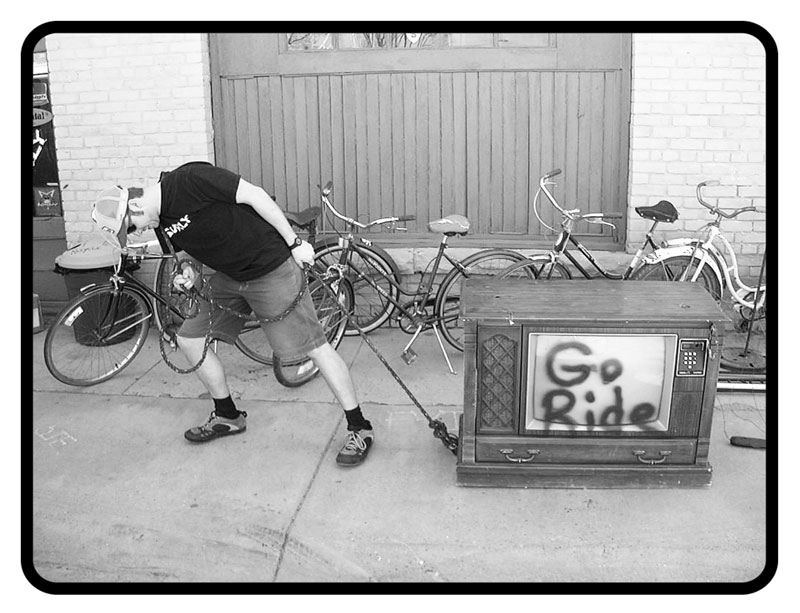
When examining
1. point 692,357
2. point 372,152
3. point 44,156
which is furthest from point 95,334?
point 692,357

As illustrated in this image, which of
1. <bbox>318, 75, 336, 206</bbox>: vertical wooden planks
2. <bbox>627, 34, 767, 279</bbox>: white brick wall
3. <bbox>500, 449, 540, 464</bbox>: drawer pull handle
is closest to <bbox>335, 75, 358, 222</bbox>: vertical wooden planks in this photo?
<bbox>318, 75, 336, 206</bbox>: vertical wooden planks

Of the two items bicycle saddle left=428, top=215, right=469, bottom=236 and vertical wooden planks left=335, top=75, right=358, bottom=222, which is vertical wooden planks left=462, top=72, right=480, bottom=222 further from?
bicycle saddle left=428, top=215, right=469, bottom=236

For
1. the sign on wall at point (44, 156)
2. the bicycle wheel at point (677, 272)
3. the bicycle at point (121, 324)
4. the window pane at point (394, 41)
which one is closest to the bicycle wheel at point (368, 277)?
the bicycle at point (121, 324)

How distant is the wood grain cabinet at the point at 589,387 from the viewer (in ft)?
11.8

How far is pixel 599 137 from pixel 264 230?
3275 mm

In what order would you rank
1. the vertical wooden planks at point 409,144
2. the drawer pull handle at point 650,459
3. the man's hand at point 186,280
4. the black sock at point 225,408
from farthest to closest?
the vertical wooden planks at point 409,144
the black sock at point 225,408
the man's hand at point 186,280
the drawer pull handle at point 650,459

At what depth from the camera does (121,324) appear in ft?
18.0

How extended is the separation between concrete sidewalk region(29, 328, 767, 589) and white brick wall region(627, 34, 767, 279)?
1.80 m

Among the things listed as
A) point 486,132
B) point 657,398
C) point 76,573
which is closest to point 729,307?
point 486,132

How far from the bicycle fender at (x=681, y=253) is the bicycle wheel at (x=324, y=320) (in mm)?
2140

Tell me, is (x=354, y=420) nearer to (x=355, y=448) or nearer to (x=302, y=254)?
(x=355, y=448)

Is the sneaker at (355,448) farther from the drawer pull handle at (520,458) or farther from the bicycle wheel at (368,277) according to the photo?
the bicycle wheel at (368,277)

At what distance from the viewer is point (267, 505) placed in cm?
380

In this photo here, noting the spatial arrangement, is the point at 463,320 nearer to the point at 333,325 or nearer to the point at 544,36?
the point at 333,325
